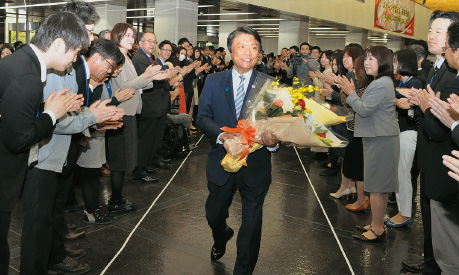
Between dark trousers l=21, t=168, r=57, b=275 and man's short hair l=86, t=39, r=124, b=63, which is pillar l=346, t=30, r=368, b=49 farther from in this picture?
dark trousers l=21, t=168, r=57, b=275

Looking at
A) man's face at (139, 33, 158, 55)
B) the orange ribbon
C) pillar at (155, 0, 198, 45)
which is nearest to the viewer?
the orange ribbon

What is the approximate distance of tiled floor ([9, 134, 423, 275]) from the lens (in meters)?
3.31

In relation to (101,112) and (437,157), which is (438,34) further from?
(101,112)

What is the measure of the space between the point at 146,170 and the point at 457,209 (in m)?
4.22

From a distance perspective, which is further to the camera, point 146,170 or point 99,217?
point 146,170

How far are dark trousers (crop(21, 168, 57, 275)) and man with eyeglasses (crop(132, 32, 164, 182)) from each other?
2.94 meters

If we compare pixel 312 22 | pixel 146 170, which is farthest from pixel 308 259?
pixel 312 22

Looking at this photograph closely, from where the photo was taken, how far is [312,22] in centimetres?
1777

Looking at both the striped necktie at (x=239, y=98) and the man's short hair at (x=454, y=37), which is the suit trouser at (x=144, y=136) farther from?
the man's short hair at (x=454, y=37)

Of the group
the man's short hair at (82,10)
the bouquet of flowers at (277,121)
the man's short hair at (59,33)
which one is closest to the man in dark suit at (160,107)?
the man's short hair at (82,10)

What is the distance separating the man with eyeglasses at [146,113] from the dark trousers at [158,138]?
0.61 feet

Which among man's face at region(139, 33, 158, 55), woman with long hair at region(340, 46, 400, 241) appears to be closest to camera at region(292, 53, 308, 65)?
man's face at region(139, 33, 158, 55)

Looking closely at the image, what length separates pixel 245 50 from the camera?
2.87m

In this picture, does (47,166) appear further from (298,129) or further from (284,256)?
(284,256)
